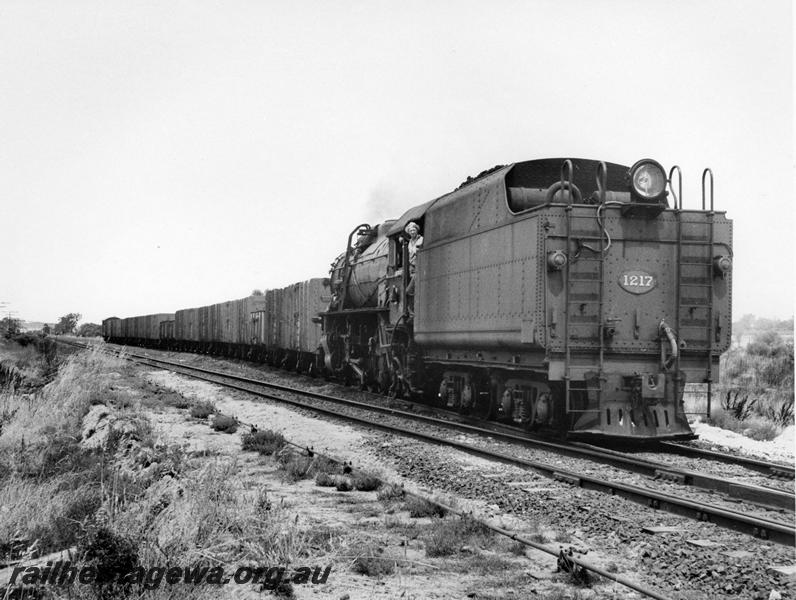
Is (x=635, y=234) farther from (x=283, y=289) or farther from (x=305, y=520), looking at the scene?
(x=283, y=289)

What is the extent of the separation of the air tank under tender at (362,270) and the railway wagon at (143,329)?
39.4 metres

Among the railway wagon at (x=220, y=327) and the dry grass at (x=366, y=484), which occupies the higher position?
the railway wagon at (x=220, y=327)

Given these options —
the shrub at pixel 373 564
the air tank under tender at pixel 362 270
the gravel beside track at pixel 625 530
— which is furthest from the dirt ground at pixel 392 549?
the air tank under tender at pixel 362 270

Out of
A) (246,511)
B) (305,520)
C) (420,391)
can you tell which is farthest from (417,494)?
(420,391)

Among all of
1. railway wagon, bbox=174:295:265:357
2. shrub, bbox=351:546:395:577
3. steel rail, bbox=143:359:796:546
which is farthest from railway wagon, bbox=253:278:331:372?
shrub, bbox=351:546:395:577

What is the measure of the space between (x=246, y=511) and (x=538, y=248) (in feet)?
18.2

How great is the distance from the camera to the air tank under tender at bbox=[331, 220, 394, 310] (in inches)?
701

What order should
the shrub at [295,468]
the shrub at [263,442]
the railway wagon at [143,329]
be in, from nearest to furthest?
the shrub at [295,468] < the shrub at [263,442] < the railway wagon at [143,329]

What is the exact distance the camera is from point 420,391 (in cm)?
1529

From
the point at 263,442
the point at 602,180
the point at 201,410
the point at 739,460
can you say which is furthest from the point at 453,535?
the point at 201,410

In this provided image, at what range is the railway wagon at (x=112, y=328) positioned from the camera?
250 ft

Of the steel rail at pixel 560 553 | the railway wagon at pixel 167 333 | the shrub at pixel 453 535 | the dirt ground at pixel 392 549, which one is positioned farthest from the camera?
the railway wagon at pixel 167 333

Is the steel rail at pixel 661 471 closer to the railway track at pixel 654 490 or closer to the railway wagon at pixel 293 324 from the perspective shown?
the railway track at pixel 654 490

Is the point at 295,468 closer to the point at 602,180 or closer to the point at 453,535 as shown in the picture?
the point at 453,535
